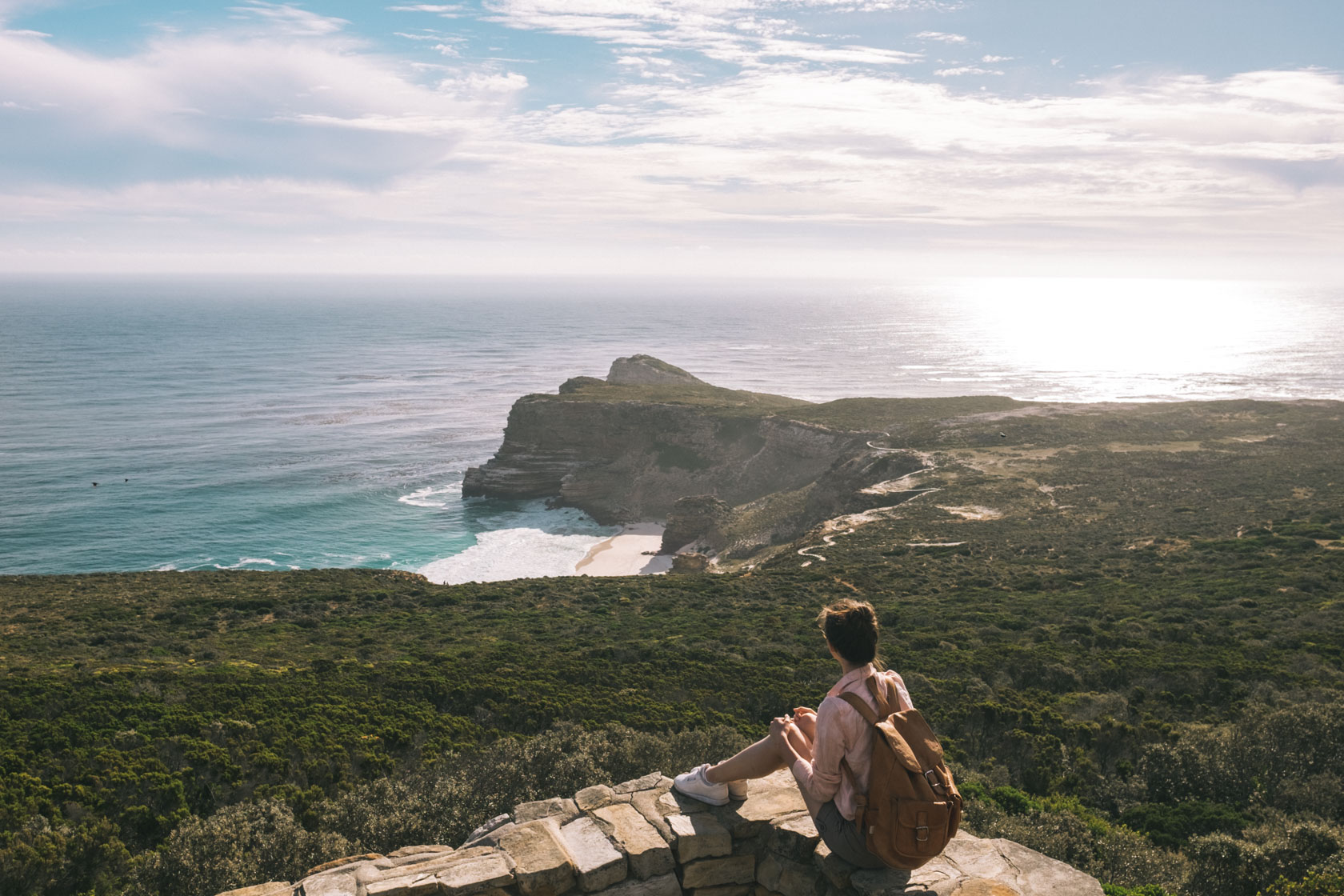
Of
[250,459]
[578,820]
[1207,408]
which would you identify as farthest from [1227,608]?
[250,459]

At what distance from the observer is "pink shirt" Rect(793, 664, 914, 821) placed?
5.82 m

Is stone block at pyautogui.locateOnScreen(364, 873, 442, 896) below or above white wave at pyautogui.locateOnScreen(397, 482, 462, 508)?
above

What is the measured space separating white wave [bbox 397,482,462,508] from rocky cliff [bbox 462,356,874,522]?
7.98 ft

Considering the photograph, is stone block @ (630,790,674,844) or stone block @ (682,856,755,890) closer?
stone block @ (682,856,755,890)

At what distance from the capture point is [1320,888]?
20.6ft

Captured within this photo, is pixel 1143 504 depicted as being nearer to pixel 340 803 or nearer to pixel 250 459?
pixel 340 803

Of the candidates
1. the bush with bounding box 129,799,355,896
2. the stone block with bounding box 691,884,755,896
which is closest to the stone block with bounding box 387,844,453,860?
the bush with bounding box 129,799,355,896

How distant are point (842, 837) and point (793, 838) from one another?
72 centimetres

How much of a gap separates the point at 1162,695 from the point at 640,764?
12033 mm

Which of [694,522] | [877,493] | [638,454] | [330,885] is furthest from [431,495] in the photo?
[330,885]

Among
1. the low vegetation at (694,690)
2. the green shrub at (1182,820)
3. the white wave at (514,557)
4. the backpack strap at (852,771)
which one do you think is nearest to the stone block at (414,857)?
the low vegetation at (694,690)

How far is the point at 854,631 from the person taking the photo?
5941 mm

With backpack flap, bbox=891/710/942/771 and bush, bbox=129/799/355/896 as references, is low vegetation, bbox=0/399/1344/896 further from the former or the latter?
backpack flap, bbox=891/710/942/771

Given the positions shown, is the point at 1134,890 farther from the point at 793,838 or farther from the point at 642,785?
the point at 642,785
